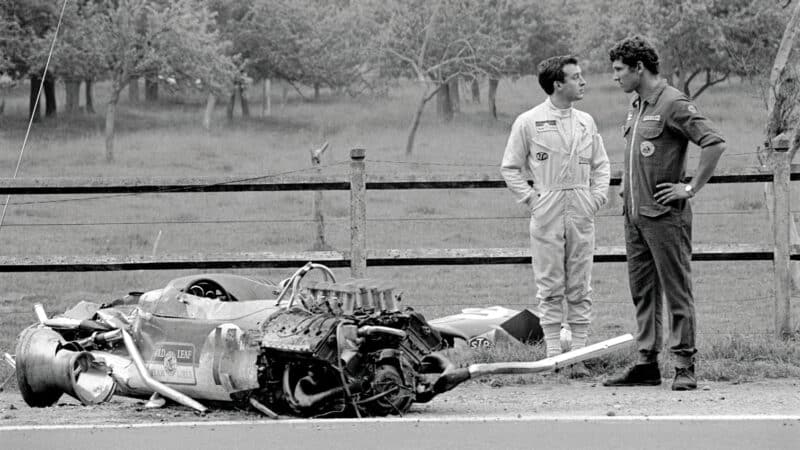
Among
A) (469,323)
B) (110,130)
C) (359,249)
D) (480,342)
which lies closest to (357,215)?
(359,249)

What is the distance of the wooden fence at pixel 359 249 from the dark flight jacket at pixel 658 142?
6.23ft

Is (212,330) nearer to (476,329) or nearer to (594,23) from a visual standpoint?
(476,329)

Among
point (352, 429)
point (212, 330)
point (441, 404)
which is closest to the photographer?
point (352, 429)

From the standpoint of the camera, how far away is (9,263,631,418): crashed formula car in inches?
261

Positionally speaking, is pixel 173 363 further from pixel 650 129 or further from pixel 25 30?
pixel 25 30

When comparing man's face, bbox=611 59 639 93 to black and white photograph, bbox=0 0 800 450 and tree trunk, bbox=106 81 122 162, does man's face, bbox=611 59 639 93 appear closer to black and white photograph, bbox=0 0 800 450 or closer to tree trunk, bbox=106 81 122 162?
black and white photograph, bbox=0 0 800 450

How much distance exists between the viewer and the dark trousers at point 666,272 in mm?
7629

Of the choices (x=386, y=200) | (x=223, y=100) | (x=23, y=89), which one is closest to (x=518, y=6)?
(x=223, y=100)

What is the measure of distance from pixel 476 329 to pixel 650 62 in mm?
2446

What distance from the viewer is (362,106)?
66375mm

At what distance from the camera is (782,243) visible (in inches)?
375

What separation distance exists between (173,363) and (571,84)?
120 inches

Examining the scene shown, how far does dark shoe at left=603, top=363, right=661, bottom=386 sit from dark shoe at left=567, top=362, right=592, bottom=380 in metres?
0.40

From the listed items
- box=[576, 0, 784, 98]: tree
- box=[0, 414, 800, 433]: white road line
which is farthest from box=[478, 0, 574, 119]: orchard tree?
box=[0, 414, 800, 433]: white road line
